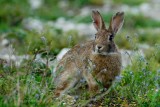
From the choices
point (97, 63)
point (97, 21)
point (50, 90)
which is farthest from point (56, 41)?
point (50, 90)

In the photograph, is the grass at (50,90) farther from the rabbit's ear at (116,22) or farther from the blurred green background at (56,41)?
the rabbit's ear at (116,22)

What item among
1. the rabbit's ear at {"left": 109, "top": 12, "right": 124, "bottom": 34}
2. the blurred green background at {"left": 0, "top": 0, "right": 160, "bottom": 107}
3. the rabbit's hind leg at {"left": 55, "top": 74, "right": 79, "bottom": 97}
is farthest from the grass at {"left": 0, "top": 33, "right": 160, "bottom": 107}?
the rabbit's ear at {"left": 109, "top": 12, "right": 124, "bottom": 34}

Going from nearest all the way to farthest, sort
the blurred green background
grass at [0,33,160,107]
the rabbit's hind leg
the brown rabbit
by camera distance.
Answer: grass at [0,33,160,107], the blurred green background, the brown rabbit, the rabbit's hind leg

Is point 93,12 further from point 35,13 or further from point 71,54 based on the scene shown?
point 35,13

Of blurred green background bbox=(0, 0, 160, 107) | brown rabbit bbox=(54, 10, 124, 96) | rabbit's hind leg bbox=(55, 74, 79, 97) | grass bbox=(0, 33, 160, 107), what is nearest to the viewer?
grass bbox=(0, 33, 160, 107)

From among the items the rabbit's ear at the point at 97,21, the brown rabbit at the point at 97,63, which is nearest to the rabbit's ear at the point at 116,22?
the brown rabbit at the point at 97,63

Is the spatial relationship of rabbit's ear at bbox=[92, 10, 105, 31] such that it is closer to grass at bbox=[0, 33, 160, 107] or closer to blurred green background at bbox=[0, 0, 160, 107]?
blurred green background at bbox=[0, 0, 160, 107]
